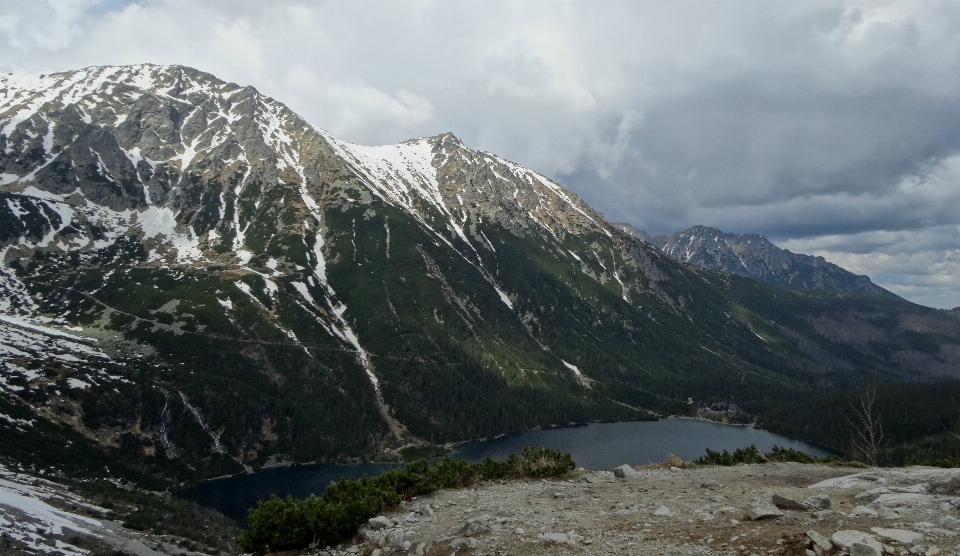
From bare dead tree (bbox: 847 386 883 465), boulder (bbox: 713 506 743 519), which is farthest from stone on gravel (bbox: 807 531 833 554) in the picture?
bare dead tree (bbox: 847 386 883 465)

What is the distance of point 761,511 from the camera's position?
504 inches

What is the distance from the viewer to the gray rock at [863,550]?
9289 mm

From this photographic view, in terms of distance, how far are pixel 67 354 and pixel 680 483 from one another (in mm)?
172425

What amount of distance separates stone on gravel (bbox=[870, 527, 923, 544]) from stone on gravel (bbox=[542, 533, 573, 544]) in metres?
6.66

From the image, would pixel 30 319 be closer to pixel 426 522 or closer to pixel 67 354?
pixel 67 354

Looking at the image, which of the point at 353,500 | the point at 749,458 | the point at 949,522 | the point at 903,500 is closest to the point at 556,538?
the point at 353,500

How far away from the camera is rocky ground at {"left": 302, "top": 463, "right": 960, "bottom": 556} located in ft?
35.3

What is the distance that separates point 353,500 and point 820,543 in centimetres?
1252

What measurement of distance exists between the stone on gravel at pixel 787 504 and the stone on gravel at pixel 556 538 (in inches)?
246

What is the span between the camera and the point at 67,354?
140000mm

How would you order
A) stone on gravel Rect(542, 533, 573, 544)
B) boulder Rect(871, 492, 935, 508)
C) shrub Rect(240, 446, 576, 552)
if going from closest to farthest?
1. stone on gravel Rect(542, 533, 573, 544)
2. boulder Rect(871, 492, 935, 508)
3. shrub Rect(240, 446, 576, 552)

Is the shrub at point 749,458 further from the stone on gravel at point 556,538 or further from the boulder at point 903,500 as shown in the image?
the stone on gravel at point 556,538

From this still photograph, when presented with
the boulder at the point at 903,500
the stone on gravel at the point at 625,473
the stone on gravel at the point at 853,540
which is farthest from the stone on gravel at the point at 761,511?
the stone on gravel at the point at 625,473

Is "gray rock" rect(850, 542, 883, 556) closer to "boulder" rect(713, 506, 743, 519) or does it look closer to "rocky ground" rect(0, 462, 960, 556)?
"rocky ground" rect(0, 462, 960, 556)
